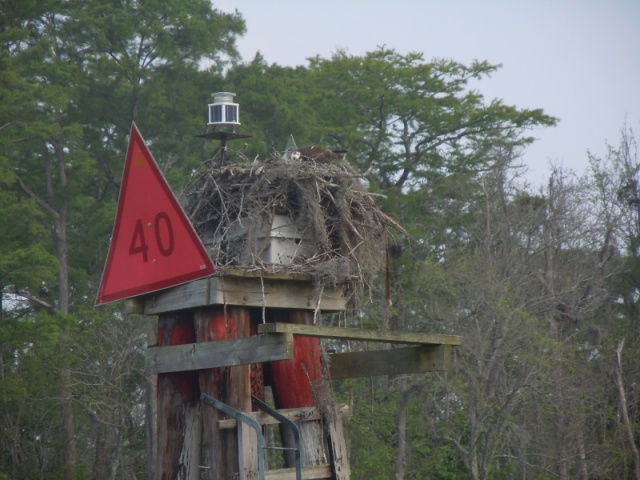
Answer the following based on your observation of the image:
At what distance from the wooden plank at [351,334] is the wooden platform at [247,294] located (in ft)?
1.73

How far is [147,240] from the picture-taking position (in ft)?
18.5

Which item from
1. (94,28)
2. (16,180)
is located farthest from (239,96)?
(16,180)

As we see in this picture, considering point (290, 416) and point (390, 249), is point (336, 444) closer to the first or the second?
point (290, 416)

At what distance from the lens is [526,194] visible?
1208 inches

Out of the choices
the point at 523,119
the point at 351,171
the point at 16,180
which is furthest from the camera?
the point at 523,119

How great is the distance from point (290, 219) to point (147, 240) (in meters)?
1.28

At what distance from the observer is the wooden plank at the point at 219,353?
5.41 meters

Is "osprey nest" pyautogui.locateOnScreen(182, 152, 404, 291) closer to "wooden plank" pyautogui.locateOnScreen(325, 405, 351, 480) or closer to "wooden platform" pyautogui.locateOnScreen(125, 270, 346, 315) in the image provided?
"wooden platform" pyautogui.locateOnScreen(125, 270, 346, 315)

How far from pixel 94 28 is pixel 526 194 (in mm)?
12111

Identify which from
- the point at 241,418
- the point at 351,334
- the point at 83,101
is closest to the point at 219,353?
the point at 241,418

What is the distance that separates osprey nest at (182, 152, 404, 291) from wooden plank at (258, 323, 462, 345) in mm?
582

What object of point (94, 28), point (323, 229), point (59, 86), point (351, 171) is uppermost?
point (94, 28)

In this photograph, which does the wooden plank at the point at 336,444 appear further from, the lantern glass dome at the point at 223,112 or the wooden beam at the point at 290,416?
the lantern glass dome at the point at 223,112

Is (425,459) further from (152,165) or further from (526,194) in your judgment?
(152,165)
